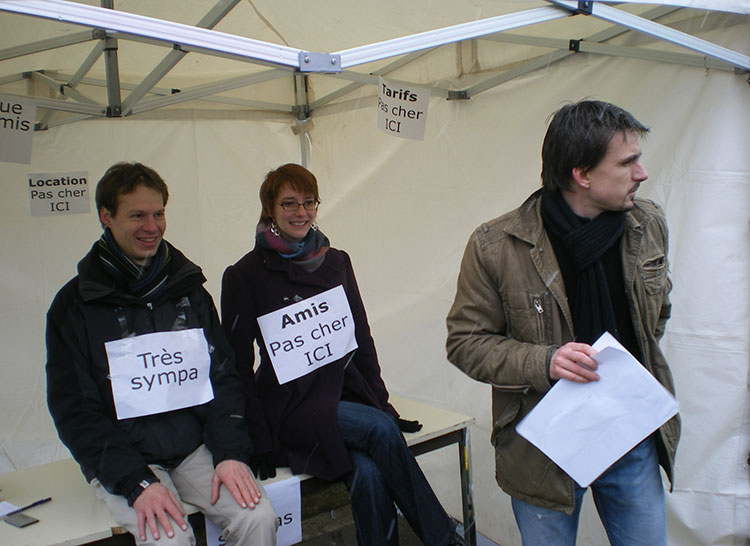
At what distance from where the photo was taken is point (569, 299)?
1570 mm

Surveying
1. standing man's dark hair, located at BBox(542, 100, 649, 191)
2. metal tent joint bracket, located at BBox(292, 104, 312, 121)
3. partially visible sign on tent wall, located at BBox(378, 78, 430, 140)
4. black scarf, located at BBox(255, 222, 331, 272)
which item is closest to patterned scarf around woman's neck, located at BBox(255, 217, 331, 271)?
black scarf, located at BBox(255, 222, 331, 272)

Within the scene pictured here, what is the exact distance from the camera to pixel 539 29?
9.25 ft

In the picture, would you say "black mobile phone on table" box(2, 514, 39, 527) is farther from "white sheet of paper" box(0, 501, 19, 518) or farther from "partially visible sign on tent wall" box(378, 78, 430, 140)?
"partially visible sign on tent wall" box(378, 78, 430, 140)

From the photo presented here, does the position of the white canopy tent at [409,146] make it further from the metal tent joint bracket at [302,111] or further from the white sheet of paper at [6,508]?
the white sheet of paper at [6,508]

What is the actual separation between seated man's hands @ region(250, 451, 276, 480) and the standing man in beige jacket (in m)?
0.87

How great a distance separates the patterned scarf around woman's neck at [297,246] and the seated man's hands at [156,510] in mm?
961

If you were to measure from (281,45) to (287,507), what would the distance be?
1783 millimetres

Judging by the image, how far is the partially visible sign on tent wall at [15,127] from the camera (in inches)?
106

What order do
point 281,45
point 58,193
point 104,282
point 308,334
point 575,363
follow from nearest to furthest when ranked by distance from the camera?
1. point 575,363
2. point 104,282
3. point 308,334
4. point 281,45
5. point 58,193

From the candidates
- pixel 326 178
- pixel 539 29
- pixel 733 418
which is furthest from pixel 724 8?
pixel 326 178

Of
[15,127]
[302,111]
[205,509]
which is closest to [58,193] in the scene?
[15,127]

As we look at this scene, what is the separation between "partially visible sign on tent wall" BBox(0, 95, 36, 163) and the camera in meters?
2.70

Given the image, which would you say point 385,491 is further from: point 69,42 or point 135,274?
point 69,42

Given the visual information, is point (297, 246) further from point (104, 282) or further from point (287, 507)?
point (287, 507)
